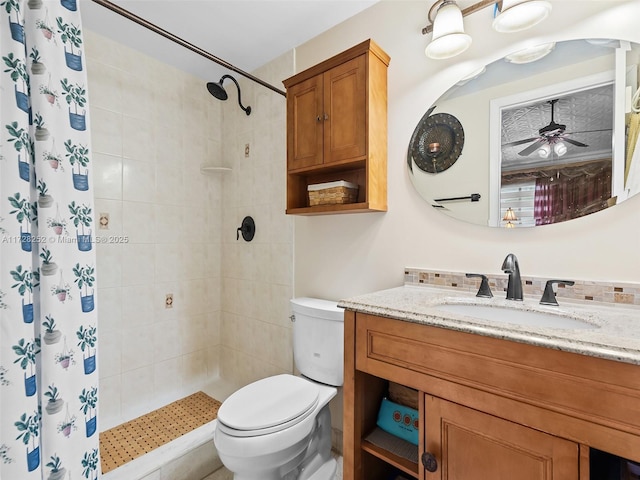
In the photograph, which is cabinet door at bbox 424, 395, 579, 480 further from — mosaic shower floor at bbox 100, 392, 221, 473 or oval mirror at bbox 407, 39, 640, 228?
mosaic shower floor at bbox 100, 392, 221, 473

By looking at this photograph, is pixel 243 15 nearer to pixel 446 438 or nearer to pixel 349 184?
pixel 349 184

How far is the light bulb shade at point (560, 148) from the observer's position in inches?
42.6

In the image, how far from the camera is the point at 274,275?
6.68 feet

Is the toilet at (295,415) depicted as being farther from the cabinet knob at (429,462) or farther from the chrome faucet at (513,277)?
the chrome faucet at (513,277)

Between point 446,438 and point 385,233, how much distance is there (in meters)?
0.90

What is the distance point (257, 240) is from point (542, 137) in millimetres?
1685

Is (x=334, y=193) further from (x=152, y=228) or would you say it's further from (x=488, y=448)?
(x=152, y=228)

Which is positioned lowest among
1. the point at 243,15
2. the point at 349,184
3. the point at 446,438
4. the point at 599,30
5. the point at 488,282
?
the point at 446,438

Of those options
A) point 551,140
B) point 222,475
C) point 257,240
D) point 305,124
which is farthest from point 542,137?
point 222,475

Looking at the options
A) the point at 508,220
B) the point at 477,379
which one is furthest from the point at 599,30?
the point at 477,379

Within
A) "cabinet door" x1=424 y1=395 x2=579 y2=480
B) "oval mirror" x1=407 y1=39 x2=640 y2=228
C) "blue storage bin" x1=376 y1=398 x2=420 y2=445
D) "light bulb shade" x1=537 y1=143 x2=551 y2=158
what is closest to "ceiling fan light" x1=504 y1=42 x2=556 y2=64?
"oval mirror" x1=407 y1=39 x2=640 y2=228

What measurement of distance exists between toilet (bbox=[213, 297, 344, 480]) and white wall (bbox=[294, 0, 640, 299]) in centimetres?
26

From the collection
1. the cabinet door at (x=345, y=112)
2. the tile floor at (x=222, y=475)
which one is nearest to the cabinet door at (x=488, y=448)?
the tile floor at (x=222, y=475)

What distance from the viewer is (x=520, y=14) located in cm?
106
